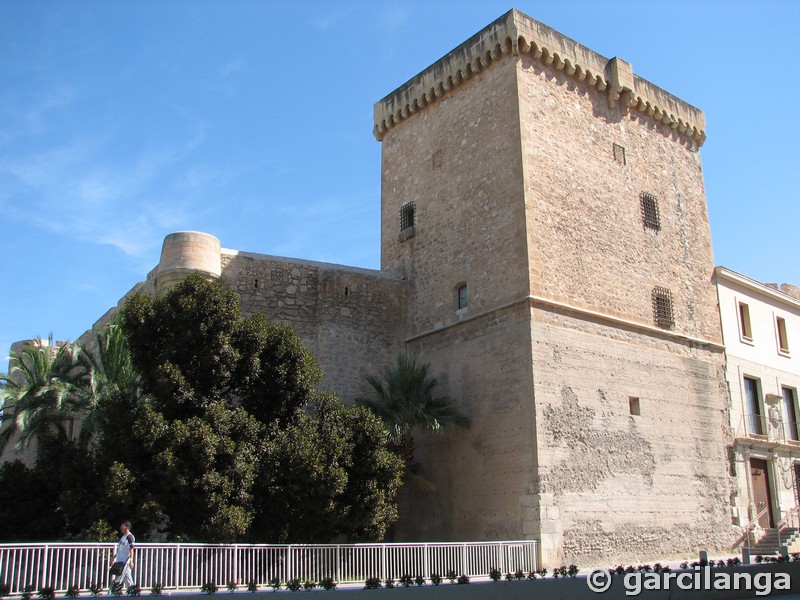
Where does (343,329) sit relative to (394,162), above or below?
below

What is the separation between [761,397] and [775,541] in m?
3.77

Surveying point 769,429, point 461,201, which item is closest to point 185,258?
point 461,201

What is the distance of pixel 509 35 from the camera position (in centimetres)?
1761

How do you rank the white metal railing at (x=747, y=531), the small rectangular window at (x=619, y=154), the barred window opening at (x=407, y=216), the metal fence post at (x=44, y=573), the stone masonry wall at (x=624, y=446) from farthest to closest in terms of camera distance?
the barred window opening at (x=407, y=216) < the small rectangular window at (x=619, y=154) < the white metal railing at (x=747, y=531) < the stone masonry wall at (x=624, y=446) < the metal fence post at (x=44, y=573)

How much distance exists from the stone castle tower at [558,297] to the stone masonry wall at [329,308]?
0.92 metres

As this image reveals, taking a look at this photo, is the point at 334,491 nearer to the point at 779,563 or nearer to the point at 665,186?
the point at 779,563

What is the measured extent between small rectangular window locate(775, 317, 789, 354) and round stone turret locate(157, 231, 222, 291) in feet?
52.5

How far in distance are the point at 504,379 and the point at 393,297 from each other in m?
4.28

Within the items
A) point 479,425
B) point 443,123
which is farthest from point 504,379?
point 443,123

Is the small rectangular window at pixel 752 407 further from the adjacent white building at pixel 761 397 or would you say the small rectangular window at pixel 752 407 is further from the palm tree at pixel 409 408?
the palm tree at pixel 409 408

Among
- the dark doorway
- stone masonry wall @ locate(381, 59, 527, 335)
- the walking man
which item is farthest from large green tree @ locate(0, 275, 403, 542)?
the dark doorway

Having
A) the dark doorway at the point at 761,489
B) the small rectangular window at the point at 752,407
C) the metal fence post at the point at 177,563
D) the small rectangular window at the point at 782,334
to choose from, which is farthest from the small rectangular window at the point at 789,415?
the metal fence post at the point at 177,563

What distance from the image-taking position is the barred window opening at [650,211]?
19297mm

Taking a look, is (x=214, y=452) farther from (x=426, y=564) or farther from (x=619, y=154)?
(x=619, y=154)
